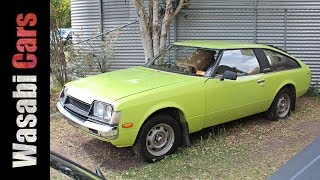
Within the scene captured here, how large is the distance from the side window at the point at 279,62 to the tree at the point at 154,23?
230 centimetres

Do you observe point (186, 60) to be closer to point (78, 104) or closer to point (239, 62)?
point (239, 62)

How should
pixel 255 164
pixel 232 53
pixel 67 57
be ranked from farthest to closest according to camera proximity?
pixel 67 57, pixel 232 53, pixel 255 164

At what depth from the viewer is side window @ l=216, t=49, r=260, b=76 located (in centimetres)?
651

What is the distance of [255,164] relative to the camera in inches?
217

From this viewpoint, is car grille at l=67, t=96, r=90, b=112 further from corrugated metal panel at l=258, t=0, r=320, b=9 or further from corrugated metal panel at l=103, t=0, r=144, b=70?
corrugated metal panel at l=258, t=0, r=320, b=9

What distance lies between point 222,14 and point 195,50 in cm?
424

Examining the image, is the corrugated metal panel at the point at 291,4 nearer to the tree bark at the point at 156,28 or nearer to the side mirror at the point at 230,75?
the tree bark at the point at 156,28

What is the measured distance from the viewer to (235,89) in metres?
6.43

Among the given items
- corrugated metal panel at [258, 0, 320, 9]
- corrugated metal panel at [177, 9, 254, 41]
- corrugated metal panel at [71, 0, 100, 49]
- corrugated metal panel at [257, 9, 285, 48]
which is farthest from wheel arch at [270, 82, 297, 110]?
corrugated metal panel at [71, 0, 100, 49]

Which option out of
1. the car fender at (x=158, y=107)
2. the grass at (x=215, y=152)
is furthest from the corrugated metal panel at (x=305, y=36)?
the car fender at (x=158, y=107)

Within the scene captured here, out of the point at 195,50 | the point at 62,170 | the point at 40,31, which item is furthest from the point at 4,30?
the point at 195,50

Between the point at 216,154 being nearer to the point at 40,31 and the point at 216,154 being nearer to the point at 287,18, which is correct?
the point at 40,31

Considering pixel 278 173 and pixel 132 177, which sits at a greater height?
pixel 278 173

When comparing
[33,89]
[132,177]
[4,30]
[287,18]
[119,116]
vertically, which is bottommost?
[132,177]
